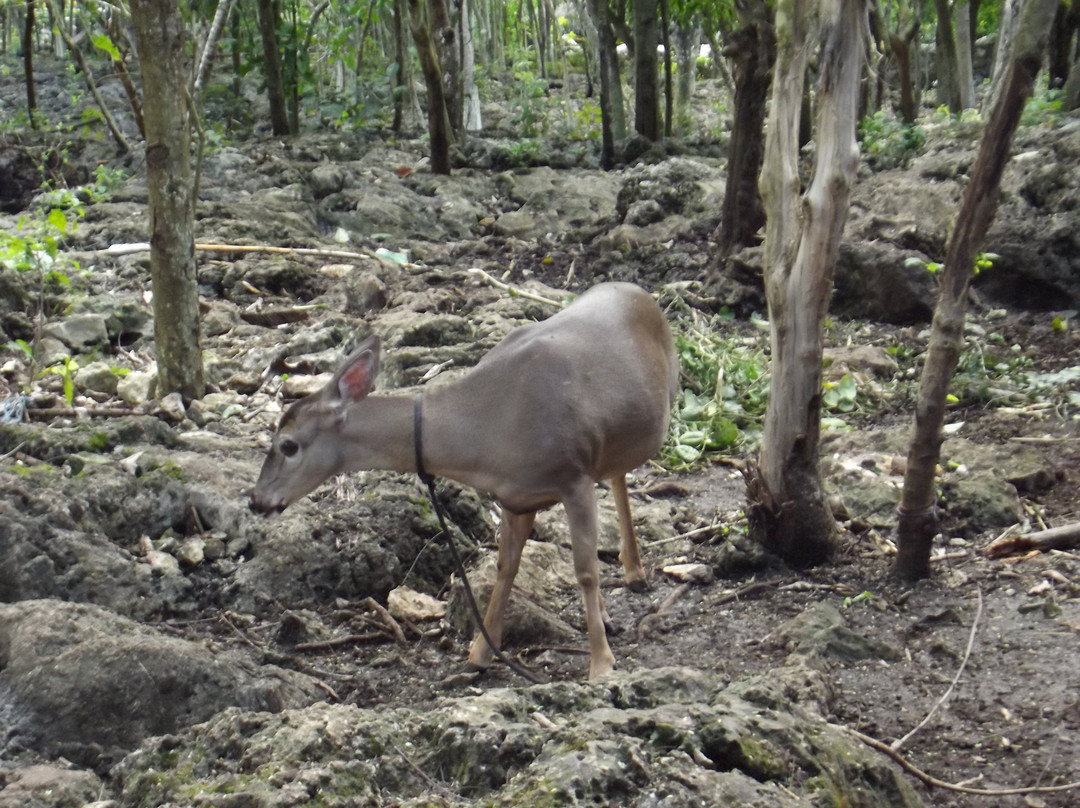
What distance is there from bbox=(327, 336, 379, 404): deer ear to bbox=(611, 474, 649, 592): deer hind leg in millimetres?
1649

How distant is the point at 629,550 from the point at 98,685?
125 inches

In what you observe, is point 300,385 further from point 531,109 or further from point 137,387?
point 531,109

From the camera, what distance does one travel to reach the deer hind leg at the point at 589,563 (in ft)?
17.0

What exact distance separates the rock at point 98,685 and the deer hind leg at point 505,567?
127cm

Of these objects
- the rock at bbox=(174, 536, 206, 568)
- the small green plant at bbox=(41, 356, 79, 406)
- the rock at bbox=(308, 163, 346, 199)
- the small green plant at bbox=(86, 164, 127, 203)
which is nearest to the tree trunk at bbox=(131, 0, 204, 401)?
the small green plant at bbox=(41, 356, 79, 406)

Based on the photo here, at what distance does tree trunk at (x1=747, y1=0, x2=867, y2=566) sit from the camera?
5.74 meters

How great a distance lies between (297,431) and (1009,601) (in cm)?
354

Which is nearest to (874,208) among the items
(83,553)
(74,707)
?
(83,553)

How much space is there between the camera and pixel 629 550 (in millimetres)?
6367

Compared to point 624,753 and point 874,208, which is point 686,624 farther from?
point 874,208

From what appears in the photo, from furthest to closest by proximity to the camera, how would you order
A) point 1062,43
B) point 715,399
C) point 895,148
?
point 1062,43
point 895,148
point 715,399

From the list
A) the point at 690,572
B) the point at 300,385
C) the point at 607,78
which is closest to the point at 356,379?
the point at 690,572

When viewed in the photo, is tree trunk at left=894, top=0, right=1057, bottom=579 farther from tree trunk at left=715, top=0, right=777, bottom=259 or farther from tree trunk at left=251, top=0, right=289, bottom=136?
tree trunk at left=251, top=0, right=289, bottom=136

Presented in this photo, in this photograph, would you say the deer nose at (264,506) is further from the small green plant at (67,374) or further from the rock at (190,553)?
the small green plant at (67,374)
